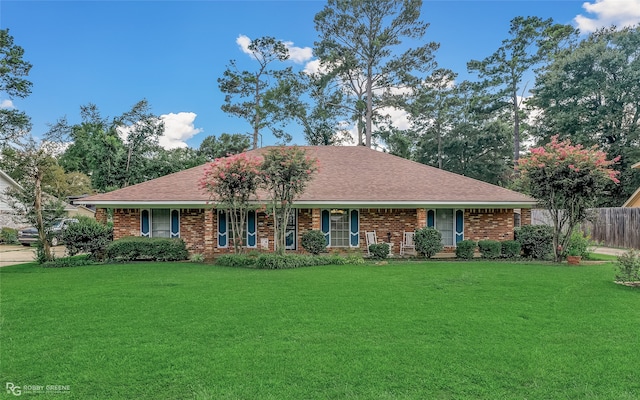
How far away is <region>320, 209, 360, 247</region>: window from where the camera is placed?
51.1 ft

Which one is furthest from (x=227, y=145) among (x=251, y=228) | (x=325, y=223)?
(x=325, y=223)

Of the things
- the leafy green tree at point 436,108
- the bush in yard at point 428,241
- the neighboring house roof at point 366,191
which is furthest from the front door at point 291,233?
the leafy green tree at point 436,108

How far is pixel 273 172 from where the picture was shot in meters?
12.3

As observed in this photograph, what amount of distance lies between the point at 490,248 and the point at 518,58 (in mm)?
24579

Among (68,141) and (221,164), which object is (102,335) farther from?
(68,141)

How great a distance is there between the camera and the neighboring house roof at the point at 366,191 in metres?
14.5

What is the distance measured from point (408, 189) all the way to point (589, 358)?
37.3 feet

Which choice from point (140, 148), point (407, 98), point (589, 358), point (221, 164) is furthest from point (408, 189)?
point (140, 148)

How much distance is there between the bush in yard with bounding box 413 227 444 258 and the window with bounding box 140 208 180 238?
9.67m

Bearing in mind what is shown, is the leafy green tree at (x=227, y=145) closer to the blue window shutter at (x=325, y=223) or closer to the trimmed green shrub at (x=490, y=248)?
the blue window shutter at (x=325, y=223)

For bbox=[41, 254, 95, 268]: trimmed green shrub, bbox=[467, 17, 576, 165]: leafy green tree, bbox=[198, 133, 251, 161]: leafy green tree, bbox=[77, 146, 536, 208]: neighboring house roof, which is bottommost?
bbox=[41, 254, 95, 268]: trimmed green shrub

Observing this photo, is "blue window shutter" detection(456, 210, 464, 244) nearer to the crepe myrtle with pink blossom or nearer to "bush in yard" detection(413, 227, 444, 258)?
"bush in yard" detection(413, 227, 444, 258)

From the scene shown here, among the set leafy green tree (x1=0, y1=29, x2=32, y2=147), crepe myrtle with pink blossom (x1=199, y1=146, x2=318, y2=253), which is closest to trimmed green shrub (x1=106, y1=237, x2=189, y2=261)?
crepe myrtle with pink blossom (x1=199, y1=146, x2=318, y2=253)

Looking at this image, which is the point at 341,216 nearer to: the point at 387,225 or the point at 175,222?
the point at 387,225
